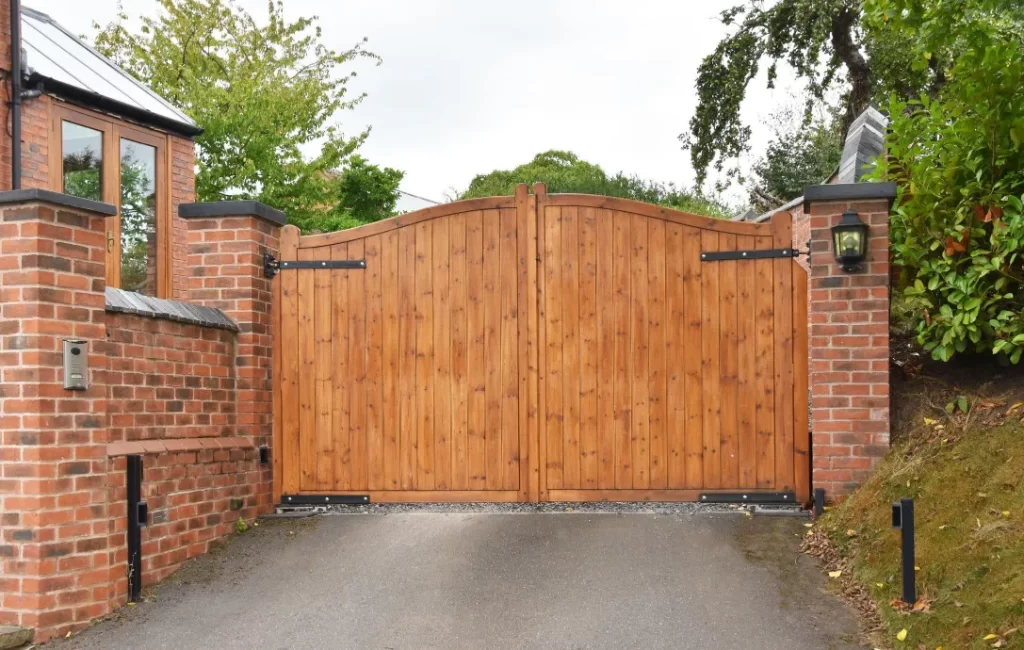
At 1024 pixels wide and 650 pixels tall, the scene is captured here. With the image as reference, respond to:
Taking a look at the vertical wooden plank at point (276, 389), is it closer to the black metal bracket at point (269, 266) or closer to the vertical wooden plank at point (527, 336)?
the black metal bracket at point (269, 266)

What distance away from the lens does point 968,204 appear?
561 cm

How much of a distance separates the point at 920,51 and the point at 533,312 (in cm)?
294

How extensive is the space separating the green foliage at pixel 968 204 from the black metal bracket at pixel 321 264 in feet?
11.0

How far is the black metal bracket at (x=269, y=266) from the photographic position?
20.6 ft

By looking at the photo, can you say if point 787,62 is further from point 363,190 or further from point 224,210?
point 224,210

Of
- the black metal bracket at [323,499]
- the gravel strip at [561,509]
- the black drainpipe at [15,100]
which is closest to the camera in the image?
the gravel strip at [561,509]

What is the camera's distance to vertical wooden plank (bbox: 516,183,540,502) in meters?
6.04

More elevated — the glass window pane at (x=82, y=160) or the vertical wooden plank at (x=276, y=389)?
the glass window pane at (x=82, y=160)

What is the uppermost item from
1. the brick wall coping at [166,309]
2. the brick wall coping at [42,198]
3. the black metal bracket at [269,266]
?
the brick wall coping at [42,198]

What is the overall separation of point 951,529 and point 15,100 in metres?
8.24

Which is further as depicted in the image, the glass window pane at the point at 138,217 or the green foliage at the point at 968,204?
the glass window pane at the point at 138,217

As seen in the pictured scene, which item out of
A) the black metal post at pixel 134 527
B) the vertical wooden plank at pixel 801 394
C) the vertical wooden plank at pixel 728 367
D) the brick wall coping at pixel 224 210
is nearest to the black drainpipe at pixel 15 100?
the brick wall coping at pixel 224 210

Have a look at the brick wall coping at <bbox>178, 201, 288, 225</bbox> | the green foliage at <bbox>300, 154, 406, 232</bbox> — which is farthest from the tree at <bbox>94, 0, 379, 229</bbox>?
the brick wall coping at <bbox>178, 201, 288, 225</bbox>

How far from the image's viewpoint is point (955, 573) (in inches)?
174
